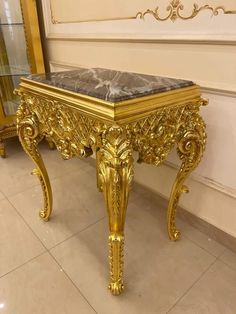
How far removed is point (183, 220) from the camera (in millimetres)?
1324

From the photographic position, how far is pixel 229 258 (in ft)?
3.63

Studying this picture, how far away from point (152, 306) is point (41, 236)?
24.2 inches

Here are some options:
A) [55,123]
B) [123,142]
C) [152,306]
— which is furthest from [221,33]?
[152,306]

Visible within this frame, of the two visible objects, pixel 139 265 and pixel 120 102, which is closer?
pixel 120 102

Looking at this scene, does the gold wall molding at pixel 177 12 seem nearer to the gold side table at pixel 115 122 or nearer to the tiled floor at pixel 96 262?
the gold side table at pixel 115 122

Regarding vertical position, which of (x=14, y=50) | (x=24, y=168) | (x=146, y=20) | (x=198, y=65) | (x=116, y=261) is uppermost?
(x=146, y=20)

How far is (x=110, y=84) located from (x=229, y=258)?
0.90m

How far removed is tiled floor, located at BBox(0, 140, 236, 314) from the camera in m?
0.92

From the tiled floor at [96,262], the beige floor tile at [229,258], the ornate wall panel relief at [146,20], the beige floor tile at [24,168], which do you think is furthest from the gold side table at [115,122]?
the beige floor tile at [24,168]

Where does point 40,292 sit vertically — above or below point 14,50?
below

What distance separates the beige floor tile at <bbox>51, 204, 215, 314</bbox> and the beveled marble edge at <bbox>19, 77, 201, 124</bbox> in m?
0.67

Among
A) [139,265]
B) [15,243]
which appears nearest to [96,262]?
[139,265]

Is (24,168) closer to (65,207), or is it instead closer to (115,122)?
(65,207)

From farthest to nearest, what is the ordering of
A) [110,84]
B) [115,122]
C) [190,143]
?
1. [190,143]
2. [110,84]
3. [115,122]
